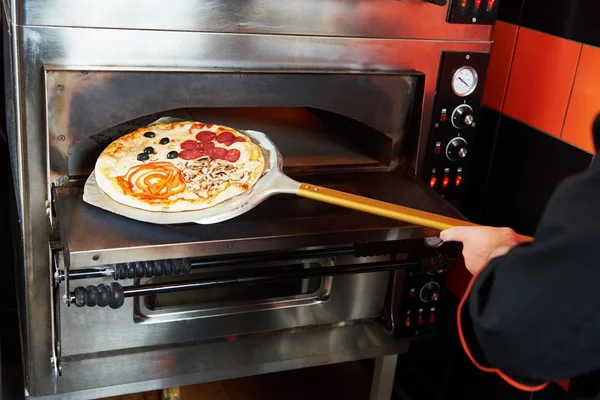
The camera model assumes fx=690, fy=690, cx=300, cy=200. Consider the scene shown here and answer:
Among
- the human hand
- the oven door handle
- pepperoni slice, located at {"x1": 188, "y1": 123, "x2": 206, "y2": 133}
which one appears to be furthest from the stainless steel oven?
the human hand

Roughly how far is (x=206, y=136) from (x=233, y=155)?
96mm

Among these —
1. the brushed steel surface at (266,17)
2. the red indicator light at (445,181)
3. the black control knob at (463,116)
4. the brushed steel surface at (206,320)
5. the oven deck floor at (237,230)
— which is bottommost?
the brushed steel surface at (206,320)

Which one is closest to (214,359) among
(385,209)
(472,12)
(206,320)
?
(206,320)

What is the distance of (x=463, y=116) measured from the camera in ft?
4.68

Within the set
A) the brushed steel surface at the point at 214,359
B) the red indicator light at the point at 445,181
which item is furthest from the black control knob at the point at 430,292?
the red indicator light at the point at 445,181

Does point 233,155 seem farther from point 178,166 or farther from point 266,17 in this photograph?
point 266,17

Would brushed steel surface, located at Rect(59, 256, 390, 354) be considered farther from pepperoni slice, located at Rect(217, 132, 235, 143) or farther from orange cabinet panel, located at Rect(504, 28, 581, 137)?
orange cabinet panel, located at Rect(504, 28, 581, 137)

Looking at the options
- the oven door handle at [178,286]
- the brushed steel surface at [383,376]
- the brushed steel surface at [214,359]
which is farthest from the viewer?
the brushed steel surface at [383,376]

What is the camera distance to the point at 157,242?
1.05m

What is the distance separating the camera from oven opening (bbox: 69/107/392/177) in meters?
1.33

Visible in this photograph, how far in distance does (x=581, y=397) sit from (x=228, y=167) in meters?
0.68

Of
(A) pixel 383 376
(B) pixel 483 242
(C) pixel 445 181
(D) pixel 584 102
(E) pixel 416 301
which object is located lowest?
(A) pixel 383 376

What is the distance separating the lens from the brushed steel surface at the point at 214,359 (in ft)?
4.48

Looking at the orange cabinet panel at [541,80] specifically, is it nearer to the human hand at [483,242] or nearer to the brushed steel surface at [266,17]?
the brushed steel surface at [266,17]
